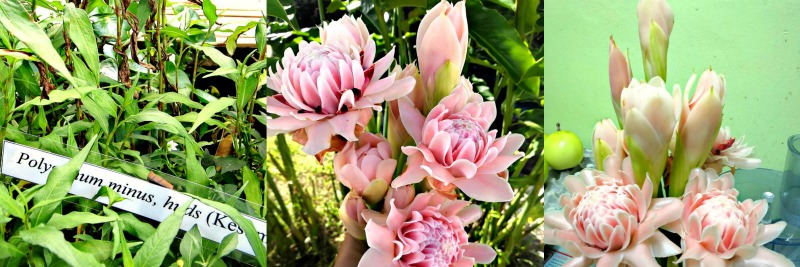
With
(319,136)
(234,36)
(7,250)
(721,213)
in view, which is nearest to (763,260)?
(721,213)

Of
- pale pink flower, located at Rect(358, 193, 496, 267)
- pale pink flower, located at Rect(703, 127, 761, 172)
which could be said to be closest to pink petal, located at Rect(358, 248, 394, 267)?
pale pink flower, located at Rect(358, 193, 496, 267)

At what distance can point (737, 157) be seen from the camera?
2.31 ft

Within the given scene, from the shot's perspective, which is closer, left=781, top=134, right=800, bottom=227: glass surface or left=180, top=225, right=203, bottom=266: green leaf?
left=180, top=225, right=203, bottom=266: green leaf

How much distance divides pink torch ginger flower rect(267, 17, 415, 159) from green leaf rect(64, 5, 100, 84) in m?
0.14

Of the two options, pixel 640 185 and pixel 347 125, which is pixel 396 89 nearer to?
pixel 347 125

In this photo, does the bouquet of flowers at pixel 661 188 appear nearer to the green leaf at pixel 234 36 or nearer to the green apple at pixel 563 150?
the green apple at pixel 563 150

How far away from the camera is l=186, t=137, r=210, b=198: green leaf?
0.59 meters

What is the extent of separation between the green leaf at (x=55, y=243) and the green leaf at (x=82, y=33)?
150 mm

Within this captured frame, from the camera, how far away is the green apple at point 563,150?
75 cm

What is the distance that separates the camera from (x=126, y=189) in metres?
0.58

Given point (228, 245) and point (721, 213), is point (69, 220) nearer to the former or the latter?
point (228, 245)

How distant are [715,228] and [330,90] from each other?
335 millimetres

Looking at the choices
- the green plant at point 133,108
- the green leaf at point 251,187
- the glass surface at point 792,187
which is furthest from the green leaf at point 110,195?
the glass surface at point 792,187

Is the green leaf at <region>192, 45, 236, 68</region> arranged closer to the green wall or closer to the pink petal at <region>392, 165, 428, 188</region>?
the pink petal at <region>392, 165, 428, 188</region>
